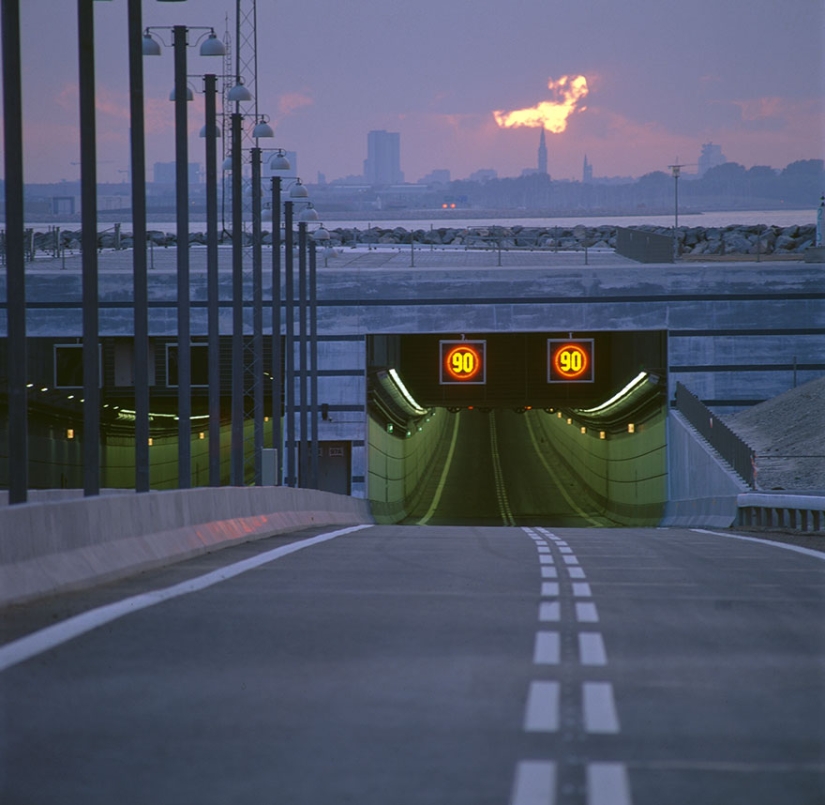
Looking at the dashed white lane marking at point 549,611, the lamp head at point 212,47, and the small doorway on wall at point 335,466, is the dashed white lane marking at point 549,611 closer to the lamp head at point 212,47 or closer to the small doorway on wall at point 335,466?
the lamp head at point 212,47

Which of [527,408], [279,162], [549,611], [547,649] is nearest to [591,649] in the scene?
[547,649]

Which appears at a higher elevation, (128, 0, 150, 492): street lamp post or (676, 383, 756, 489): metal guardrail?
(128, 0, 150, 492): street lamp post

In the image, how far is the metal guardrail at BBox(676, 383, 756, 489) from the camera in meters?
39.2

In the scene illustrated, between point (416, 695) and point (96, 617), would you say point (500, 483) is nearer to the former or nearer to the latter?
point (96, 617)

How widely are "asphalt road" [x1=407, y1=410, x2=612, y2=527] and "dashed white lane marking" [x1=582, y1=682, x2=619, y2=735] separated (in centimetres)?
6133

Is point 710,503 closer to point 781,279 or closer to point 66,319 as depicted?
point 781,279

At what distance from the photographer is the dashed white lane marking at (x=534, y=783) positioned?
214 inches

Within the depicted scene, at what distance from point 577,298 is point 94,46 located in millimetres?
40521

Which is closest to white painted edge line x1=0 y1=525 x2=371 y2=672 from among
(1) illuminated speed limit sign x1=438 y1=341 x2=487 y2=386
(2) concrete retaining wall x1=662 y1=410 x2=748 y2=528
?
(2) concrete retaining wall x1=662 y1=410 x2=748 y2=528

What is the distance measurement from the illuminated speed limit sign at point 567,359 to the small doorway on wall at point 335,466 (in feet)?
28.5

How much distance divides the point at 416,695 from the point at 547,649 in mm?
1795

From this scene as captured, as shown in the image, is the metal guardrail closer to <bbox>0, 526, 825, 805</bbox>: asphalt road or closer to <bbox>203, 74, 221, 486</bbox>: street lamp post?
<bbox>203, 74, 221, 486</bbox>: street lamp post

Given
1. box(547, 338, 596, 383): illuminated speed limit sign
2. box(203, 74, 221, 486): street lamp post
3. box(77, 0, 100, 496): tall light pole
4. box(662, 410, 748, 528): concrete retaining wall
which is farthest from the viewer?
box(547, 338, 596, 383): illuminated speed limit sign

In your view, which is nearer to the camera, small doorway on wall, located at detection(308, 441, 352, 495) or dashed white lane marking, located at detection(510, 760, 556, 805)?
dashed white lane marking, located at detection(510, 760, 556, 805)
